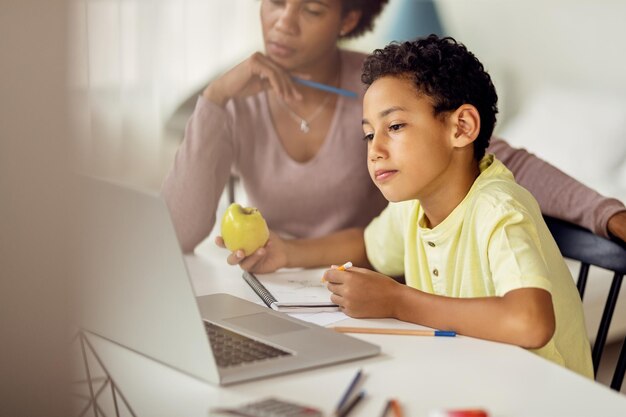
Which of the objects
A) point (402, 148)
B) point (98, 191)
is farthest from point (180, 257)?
point (402, 148)

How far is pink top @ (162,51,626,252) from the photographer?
200 centimetres

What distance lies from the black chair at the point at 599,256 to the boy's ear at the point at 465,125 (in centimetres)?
23

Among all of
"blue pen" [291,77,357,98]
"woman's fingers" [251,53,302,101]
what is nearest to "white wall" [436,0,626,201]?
"blue pen" [291,77,357,98]

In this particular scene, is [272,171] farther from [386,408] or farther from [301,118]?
[386,408]

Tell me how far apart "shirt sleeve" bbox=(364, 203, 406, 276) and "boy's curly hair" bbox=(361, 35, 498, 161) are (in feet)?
0.71

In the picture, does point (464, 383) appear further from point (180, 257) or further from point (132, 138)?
point (132, 138)

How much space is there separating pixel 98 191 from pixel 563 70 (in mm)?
2202

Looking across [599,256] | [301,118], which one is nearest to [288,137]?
[301,118]

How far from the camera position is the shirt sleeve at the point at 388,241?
168 centimetres

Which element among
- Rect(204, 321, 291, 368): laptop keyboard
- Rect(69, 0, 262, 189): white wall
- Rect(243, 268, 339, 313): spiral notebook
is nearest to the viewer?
Rect(204, 321, 291, 368): laptop keyboard

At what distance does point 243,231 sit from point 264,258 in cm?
7

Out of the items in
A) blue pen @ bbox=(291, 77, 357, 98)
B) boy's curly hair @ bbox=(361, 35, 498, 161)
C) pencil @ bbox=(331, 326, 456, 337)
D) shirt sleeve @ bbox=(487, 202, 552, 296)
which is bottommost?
pencil @ bbox=(331, 326, 456, 337)

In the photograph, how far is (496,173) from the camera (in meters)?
1.46

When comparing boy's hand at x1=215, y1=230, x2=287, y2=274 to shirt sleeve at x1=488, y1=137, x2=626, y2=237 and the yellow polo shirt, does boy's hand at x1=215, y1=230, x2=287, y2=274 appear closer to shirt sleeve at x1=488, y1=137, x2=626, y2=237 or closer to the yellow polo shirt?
the yellow polo shirt
